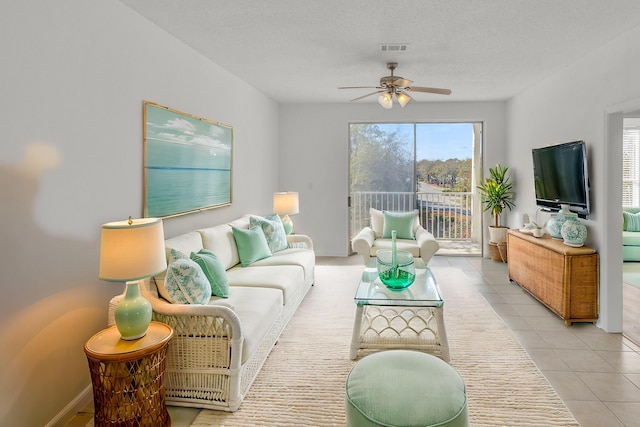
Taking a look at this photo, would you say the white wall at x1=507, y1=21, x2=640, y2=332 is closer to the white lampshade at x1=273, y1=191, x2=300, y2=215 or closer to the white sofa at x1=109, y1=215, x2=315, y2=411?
the white sofa at x1=109, y1=215, x2=315, y2=411

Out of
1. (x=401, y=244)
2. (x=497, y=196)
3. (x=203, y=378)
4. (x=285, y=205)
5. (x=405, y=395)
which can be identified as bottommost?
(x=203, y=378)

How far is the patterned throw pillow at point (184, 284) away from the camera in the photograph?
2.43 metres

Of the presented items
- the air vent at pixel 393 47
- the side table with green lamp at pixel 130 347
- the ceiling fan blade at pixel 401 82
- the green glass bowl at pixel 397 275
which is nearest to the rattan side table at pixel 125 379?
the side table with green lamp at pixel 130 347

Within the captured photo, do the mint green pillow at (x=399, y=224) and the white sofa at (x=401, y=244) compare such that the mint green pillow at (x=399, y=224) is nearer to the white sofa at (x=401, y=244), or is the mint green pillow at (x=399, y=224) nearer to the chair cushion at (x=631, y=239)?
the white sofa at (x=401, y=244)

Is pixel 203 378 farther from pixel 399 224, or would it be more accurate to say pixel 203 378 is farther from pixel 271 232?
pixel 399 224

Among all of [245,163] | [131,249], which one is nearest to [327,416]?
[131,249]

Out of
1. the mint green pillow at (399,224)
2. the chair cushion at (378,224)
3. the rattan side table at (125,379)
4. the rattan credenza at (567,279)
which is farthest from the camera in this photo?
the chair cushion at (378,224)

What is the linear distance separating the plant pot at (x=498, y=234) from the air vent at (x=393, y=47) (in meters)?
3.68

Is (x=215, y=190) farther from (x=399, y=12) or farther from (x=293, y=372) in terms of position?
(x=399, y=12)

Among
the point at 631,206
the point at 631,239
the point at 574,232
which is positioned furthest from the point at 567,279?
the point at 631,206

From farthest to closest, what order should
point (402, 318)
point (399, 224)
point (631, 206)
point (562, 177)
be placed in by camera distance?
point (631, 206) < point (399, 224) < point (562, 177) < point (402, 318)

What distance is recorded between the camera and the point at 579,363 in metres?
2.85

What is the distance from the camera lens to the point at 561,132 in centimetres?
431

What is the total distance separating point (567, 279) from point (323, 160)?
415 cm
